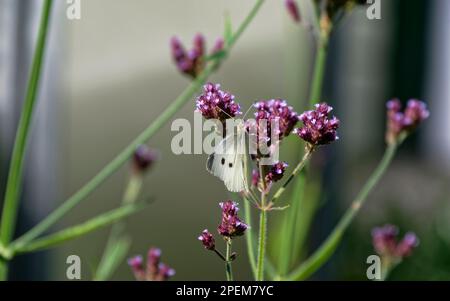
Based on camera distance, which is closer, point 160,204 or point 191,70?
point 191,70

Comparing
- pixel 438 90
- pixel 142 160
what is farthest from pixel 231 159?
pixel 438 90

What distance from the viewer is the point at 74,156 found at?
8.93 ft

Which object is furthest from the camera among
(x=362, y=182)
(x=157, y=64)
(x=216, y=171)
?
(x=362, y=182)

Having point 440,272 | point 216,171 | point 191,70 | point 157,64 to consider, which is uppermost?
point 157,64

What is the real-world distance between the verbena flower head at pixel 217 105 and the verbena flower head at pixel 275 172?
0.06 m

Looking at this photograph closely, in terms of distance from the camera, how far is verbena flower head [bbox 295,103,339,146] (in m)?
0.73

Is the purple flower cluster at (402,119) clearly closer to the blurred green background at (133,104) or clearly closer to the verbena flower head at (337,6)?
the verbena flower head at (337,6)

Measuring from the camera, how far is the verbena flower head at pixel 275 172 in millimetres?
726

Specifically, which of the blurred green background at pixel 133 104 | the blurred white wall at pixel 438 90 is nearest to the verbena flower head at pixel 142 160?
the blurred green background at pixel 133 104

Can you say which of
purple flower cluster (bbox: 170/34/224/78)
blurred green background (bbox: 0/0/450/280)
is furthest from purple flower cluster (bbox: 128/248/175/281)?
blurred green background (bbox: 0/0/450/280)

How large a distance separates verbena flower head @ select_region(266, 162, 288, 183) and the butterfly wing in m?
0.03
